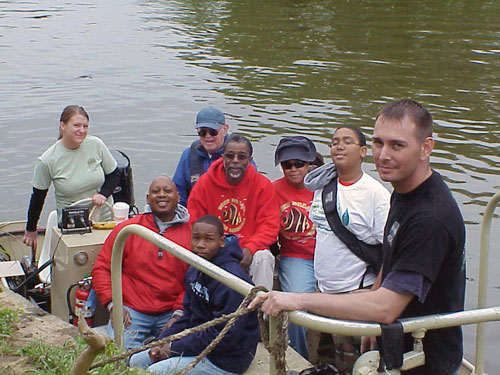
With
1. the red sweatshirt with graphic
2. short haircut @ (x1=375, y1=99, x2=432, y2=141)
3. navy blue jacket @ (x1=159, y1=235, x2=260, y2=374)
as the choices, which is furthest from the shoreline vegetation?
short haircut @ (x1=375, y1=99, x2=432, y2=141)

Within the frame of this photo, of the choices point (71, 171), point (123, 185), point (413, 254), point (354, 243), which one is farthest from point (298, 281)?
point (413, 254)

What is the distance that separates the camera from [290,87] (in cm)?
1673

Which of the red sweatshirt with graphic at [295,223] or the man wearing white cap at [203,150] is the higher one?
the man wearing white cap at [203,150]

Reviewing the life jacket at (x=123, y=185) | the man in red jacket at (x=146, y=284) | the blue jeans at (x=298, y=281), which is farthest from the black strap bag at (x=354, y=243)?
the life jacket at (x=123, y=185)

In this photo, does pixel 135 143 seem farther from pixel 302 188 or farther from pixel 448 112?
pixel 302 188

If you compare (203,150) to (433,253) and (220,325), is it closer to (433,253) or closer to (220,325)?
(220,325)

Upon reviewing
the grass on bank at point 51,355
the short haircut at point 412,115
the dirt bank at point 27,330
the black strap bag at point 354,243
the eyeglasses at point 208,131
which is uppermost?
the short haircut at point 412,115

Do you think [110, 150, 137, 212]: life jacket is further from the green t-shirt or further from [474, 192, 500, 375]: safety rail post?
[474, 192, 500, 375]: safety rail post

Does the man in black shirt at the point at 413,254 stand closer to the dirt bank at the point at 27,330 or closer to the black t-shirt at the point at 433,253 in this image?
the black t-shirt at the point at 433,253

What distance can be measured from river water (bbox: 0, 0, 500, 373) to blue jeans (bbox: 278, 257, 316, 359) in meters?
2.22

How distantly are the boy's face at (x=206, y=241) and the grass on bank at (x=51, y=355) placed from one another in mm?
874

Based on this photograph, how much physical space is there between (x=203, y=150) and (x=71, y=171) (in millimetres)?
1197

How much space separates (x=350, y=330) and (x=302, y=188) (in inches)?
120

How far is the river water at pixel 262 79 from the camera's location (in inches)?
488
